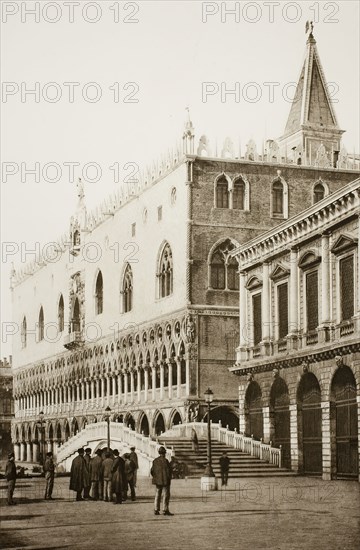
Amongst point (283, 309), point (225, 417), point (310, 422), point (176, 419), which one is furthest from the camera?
point (176, 419)

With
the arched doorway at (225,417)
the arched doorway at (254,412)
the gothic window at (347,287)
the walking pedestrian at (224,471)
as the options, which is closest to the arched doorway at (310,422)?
the gothic window at (347,287)

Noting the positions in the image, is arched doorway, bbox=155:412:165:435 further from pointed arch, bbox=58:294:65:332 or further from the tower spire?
pointed arch, bbox=58:294:65:332

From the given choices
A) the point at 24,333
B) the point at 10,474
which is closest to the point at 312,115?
the point at 10,474

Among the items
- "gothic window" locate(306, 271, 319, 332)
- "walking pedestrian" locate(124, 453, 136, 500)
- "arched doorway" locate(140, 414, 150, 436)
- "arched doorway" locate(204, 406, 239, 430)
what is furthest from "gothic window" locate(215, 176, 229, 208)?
"walking pedestrian" locate(124, 453, 136, 500)

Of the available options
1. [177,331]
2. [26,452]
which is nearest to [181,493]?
[177,331]

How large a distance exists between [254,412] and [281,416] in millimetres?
2753

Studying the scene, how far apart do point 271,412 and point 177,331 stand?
11.7 metres

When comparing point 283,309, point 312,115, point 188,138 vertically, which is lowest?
point 283,309

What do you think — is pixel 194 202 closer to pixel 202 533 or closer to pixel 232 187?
pixel 232 187

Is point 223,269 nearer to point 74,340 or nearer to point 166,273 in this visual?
point 166,273

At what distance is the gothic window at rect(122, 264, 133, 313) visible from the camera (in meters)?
57.4

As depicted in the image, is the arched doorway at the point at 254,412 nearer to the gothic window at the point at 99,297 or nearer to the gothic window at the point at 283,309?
the gothic window at the point at 283,309

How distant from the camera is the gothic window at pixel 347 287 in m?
33.3

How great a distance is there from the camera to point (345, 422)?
33406 millimetres
